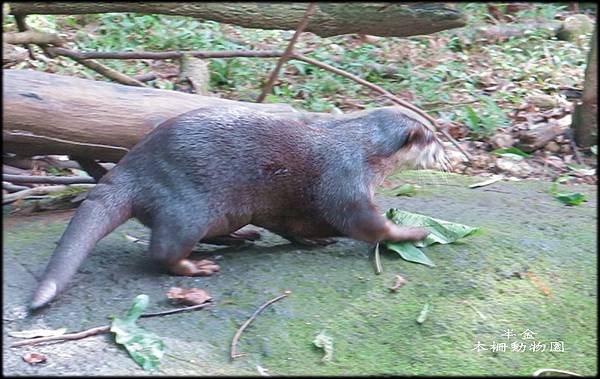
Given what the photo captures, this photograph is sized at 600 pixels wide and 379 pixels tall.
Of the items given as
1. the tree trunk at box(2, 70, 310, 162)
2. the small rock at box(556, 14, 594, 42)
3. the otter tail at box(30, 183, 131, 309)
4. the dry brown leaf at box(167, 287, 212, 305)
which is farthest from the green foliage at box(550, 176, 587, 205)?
the small rock at box(556, 14, 594, 42)

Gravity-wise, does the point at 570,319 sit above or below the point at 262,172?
below

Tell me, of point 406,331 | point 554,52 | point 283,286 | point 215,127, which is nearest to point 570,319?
point 406,331

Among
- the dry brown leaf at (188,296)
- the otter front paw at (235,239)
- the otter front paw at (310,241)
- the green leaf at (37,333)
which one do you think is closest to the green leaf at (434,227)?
the otter front paw at (310,241)

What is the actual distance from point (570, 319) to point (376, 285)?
764mm

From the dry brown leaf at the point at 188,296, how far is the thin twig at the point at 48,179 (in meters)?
1.24

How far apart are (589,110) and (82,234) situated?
139 inches

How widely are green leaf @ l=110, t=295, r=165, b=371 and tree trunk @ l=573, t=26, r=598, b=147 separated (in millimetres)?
3496

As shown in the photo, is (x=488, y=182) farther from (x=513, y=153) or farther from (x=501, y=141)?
(x=501, y=141)

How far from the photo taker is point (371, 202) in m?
3.45

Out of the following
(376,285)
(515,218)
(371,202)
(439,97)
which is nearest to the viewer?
(376,285)

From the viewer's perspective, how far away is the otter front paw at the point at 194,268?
10.4ft

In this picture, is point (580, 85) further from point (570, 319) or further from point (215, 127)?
point (215, 127)

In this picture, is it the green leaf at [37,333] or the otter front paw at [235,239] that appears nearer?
the green leaf at [37,333]

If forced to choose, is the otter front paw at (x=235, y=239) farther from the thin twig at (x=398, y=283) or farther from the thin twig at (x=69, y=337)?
the thin twig at (x=69, y=337)
